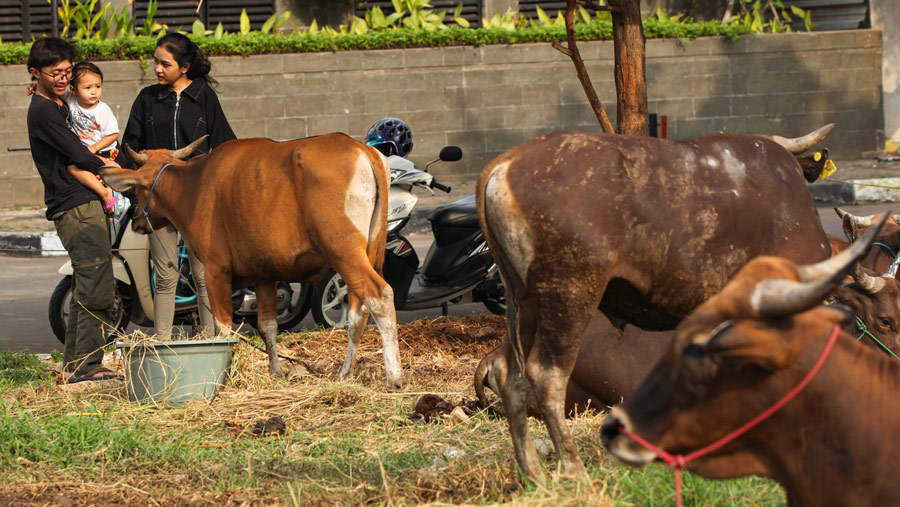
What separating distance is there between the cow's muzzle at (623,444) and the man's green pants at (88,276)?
4.43 metres

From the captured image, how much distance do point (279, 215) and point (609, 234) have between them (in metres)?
2.89

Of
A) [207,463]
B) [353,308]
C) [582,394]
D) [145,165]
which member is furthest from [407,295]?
[207,463]

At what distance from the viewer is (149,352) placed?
19.7 ft

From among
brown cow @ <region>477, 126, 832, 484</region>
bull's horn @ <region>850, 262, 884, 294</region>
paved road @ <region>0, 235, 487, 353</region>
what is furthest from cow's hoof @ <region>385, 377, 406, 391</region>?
paved road @ <region>0, 235, 487, 353</region>

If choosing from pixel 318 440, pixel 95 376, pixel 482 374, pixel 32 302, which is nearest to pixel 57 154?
pixel 95 376

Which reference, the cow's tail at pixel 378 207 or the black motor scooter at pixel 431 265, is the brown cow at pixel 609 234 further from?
the black motor scooter at pixel 431 265

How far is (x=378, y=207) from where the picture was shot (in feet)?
21.1

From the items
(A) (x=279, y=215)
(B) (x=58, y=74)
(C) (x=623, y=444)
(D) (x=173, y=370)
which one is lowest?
(D) (x=173, y=370)

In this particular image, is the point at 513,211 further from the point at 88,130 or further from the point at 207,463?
the point at 88,130

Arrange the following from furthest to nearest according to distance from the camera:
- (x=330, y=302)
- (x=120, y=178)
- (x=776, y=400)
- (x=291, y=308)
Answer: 1. (x=291, y=308)
2. (x=330, y=302)
3. (x=120, y=178)
4. (x=776, y=400)

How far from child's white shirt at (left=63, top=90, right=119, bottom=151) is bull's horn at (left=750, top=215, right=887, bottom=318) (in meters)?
5.14

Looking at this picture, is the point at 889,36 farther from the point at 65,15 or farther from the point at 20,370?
the point at 20,370

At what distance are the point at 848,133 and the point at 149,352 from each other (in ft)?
45.2

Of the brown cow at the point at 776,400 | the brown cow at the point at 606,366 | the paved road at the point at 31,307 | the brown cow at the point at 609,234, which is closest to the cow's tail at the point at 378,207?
the brown cow at the point at 606,366
